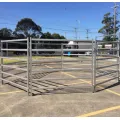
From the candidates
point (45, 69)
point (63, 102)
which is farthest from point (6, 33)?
point (63, 102)

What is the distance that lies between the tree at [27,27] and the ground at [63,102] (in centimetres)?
4602

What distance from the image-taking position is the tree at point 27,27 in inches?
2031

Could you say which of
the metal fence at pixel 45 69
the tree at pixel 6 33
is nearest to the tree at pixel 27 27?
the tree at pixel 6 33

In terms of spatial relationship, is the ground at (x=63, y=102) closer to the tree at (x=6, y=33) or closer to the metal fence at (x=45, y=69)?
the metal fence at (x=45, y=69)

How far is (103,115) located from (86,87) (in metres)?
2.72

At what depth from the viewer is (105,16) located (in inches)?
1672

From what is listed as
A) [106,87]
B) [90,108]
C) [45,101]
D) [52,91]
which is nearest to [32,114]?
[45,101]

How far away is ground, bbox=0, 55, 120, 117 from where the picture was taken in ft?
15.1

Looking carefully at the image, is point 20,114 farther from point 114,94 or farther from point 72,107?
point 114,94

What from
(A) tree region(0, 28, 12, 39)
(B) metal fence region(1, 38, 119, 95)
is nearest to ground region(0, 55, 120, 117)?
(B) metal fence region(1, 38, 119, 95)

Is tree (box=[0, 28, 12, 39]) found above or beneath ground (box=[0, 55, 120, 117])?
above

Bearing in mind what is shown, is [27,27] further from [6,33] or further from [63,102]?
[63,102]

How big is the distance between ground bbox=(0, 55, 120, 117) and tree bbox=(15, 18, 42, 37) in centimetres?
4602

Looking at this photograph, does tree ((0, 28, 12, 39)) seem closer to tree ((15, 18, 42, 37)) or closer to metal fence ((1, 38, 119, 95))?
tree ((15, 18, 42, 37))
